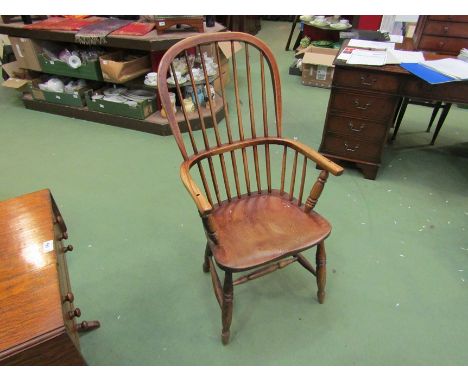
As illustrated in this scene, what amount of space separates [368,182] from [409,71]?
0.74 metres

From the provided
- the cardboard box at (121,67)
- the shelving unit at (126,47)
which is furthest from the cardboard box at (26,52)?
the cardboard box at (121,67)

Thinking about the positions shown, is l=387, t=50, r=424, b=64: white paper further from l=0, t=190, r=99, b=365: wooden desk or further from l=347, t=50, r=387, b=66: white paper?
l=0, t=190, r=99, b=365: wooden desk

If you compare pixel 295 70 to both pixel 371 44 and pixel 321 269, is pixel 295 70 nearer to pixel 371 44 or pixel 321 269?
pixel 371 44

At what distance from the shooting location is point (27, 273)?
966 mm

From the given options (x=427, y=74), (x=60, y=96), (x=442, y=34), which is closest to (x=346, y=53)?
(x=427, y=74)

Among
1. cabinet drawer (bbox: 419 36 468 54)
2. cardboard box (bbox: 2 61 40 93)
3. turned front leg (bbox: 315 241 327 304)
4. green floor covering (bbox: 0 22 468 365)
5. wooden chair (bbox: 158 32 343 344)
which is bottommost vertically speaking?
green floor covering (bbox: 0 22 468 365)

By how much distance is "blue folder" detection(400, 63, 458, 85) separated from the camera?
1.62 metres

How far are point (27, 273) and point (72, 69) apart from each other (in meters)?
2.27

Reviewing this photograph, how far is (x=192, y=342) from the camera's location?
1.29m

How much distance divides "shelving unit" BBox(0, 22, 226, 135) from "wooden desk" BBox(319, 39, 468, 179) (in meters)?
1.09

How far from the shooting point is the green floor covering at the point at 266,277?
4.21ft

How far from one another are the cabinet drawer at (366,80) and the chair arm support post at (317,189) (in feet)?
3.32

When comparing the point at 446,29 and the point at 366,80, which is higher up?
the point at 446,29

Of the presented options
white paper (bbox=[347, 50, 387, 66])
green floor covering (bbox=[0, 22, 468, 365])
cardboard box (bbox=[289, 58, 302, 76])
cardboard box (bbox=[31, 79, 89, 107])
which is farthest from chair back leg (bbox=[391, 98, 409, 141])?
cardboard box (bbox=[31, 79, 89, 107])
